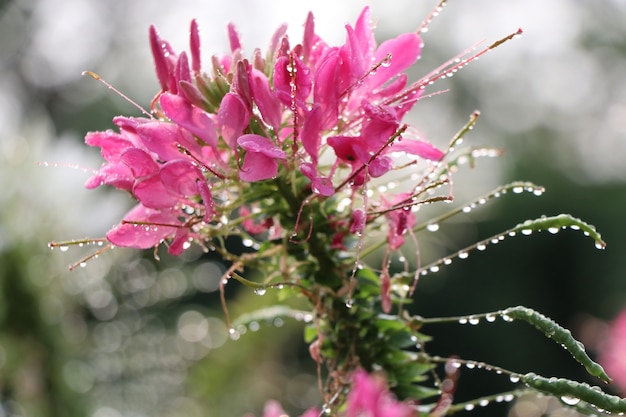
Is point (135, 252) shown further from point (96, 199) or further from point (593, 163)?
point (593, 163)

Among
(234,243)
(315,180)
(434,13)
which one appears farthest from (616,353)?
(234,243)

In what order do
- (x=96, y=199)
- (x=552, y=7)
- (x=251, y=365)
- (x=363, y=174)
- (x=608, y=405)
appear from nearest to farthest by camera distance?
(x=608, y=405) → (x=363, y=174) → (x=96, y=199) → (x=251, y=365) → (x=552, y=7)

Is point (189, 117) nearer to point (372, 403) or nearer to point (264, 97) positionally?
point (264, 97)

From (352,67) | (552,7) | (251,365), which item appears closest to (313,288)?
(352,67)

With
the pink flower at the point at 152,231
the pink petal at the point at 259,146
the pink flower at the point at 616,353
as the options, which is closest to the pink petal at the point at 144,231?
the pink flower at the point at 152,231

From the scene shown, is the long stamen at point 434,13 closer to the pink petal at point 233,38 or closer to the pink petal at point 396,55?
the pink petal at point 396,55

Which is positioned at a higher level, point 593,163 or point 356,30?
point 593,163

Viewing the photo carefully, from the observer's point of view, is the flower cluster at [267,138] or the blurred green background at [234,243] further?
the blurred green background at [234,243]
